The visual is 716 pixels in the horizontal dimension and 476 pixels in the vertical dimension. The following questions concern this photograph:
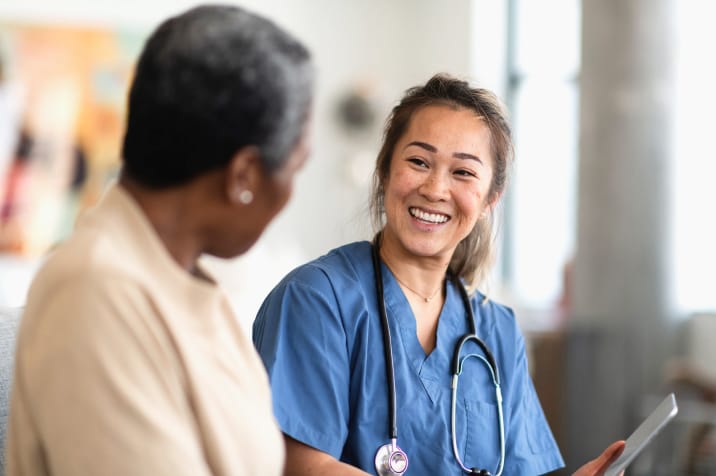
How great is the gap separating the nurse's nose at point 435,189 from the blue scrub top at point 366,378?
0.46ft

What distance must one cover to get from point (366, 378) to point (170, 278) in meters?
0.63

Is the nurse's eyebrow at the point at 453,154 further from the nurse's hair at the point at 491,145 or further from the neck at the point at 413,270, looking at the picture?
the neck at the point at 413,270

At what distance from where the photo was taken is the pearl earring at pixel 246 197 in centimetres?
104

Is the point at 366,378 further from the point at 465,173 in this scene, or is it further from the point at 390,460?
the point at 465,173

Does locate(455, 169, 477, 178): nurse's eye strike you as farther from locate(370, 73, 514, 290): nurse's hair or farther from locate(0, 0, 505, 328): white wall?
locate(0, 0, 505, 328): white wall

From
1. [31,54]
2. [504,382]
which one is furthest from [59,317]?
[31,54]

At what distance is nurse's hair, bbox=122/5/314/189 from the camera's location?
97 centimetres

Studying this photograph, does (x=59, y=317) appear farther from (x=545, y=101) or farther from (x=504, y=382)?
(x=545, y=101)

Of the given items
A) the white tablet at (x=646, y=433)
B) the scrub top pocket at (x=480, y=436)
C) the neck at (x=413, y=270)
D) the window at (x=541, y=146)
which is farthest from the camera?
the window at (x=541, y=146)

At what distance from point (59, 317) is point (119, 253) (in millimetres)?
90

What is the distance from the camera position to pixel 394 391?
1.59 m

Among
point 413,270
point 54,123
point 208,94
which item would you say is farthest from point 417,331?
point 54,123

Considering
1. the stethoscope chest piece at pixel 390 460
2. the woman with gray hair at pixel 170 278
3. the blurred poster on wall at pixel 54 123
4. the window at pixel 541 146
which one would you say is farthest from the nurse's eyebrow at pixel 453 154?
the window at pixel 541 146

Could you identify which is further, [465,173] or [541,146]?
[541,146]
